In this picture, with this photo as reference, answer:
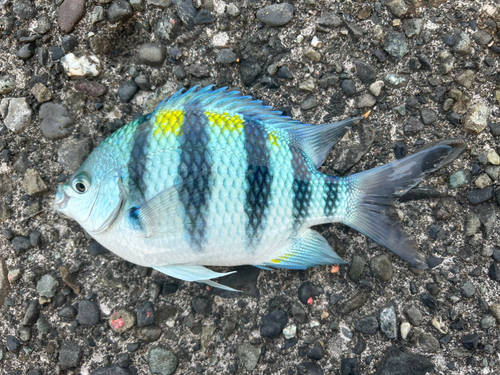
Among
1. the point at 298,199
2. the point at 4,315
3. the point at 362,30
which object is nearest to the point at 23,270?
the point at 4,315

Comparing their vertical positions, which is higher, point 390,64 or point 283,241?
point 390,64

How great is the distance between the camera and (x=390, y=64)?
1946mm

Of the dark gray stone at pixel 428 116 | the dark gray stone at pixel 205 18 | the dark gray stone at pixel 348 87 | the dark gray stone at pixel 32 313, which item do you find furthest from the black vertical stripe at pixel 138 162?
the dark gray stone at pixel 428 116

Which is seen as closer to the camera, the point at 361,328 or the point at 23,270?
the point at 361,328

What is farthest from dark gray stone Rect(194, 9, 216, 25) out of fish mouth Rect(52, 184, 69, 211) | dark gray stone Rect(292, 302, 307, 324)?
dark gray stone Rect(292, 302, 307, 324)

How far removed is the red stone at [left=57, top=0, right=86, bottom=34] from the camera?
77.2 inches

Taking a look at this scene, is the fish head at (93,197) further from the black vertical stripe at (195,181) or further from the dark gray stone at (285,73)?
the dark gray stone at (285,73)

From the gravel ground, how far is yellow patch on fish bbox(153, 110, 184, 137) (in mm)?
356

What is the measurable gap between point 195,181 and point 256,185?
290 millimetres

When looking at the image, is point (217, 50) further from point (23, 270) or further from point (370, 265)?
point (23, 270)

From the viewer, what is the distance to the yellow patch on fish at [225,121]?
5.38ft

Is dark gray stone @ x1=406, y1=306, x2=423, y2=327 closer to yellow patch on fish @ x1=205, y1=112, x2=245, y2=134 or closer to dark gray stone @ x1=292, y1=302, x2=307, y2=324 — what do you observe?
dark gray stone @ x1=292, y1=302, x2=307, y2=324

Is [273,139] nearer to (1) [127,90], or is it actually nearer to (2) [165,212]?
(2) [165,212]

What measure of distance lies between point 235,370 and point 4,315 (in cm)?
140
